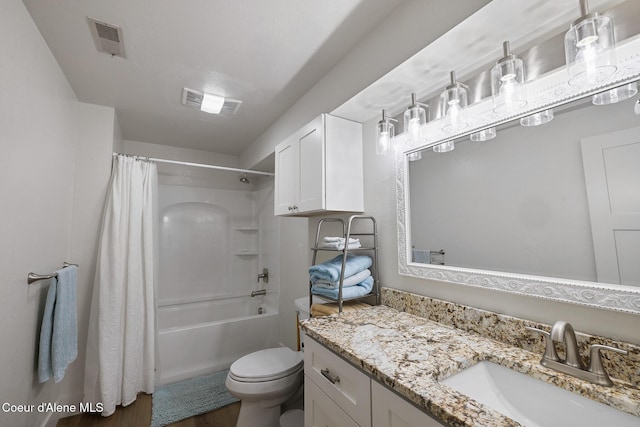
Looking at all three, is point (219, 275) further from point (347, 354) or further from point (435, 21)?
point (435, 21)

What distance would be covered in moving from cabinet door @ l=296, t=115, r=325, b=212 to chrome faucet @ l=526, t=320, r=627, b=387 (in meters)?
1.10

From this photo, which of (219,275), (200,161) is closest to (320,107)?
(200,161)

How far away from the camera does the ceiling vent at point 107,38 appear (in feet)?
4.62

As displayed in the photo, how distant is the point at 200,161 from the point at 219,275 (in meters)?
1.52

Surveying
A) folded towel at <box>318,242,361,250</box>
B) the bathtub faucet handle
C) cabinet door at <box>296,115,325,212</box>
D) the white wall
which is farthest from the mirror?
the bathtub faucet handle

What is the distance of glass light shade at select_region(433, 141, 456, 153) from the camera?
1272 millimetres

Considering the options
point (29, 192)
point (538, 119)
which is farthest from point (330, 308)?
point (29, 192)

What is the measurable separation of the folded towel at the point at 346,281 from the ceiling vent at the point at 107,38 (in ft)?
5.79

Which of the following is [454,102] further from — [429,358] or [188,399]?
[188,399]

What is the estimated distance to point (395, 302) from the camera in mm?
1420

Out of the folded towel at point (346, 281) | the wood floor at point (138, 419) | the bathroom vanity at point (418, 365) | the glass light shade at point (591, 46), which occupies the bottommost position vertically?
the wood floor at point (138, 419)

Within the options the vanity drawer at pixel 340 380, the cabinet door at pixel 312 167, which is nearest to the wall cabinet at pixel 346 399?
the vanity drawer at pixel 340 380

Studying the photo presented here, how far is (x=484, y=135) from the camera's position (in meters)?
1.13

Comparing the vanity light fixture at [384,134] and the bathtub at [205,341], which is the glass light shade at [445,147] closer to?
the vanity light fixture at [384,134]
